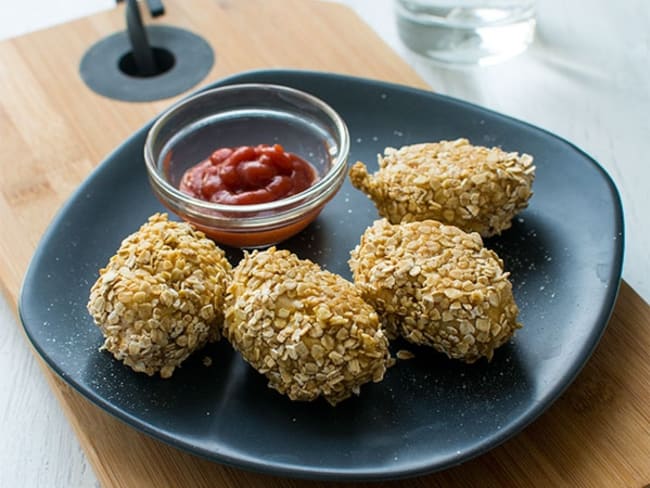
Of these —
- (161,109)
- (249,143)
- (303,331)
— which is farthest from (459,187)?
(161,109)

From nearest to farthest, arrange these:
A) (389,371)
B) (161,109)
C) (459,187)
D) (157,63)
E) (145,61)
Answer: (389,371), (459,187), (161,109), (145,61), (157,63)

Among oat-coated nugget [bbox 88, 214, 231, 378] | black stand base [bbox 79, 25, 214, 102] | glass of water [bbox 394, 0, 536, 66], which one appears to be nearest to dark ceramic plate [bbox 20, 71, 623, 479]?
oat-coated nugget [bbox 88, 214, 231, 378]

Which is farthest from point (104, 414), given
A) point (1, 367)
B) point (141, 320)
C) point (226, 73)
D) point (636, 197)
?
point (636, 197)

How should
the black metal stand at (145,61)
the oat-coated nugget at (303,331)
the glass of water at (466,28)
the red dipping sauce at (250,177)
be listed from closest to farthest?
1. the oat-coated nugget at (303,331)
2. the red dipping sauce at (250,177)
3. the black metal stand at (145,61)
4. the glass of water at (466,28)

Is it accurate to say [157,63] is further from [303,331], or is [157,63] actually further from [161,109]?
[303,331]

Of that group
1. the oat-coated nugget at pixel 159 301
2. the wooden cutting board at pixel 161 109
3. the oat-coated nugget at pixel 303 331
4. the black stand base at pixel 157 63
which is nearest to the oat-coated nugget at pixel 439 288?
the oat-coated nugget at pixel 303 331

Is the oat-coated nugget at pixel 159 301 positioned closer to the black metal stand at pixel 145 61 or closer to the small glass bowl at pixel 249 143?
the small glass bowl at pixel 249 143

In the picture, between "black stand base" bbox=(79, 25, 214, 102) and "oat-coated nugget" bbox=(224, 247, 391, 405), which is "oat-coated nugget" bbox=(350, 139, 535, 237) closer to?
"oat-coated nugget" bbox=(224, 247, 391, 405)
